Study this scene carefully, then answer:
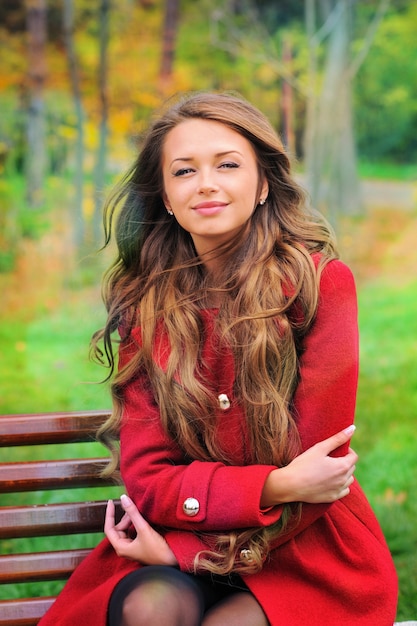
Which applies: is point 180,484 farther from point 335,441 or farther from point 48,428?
point 48,428

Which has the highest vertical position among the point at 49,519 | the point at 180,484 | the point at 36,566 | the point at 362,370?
the point at 180,484

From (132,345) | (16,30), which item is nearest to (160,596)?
(132,345)

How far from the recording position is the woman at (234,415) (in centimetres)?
205

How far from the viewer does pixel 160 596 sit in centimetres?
195

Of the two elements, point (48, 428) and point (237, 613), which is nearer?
point (237, 613)

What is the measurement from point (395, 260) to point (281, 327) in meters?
3.34

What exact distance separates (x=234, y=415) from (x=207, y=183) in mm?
581

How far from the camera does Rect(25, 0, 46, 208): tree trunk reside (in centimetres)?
518

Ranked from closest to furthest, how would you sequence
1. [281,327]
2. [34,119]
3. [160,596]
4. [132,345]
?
1. [160,596]
2. [281,327]
3. [132,345]
4. [34,119]

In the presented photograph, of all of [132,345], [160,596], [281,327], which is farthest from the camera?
[132,345]

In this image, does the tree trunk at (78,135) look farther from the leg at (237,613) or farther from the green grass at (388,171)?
the leg at (237,613)

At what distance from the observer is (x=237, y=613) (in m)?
2.00

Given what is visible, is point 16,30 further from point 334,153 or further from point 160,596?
point 160,596

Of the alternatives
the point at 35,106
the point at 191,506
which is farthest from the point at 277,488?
the point at 35,106
